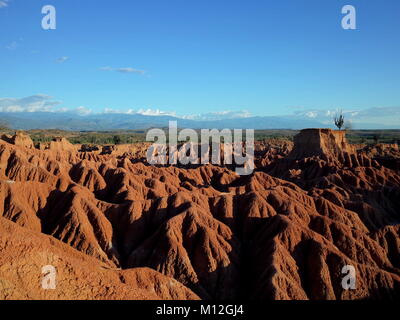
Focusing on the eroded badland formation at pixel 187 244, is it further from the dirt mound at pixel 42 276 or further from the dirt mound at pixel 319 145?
the dirt mound at pixel 319 145

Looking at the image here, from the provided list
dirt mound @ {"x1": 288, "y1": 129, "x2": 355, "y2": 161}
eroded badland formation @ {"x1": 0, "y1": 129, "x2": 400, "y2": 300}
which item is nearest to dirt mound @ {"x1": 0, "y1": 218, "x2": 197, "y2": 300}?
eroded badland formation @ {"x1": 0, "y1": 129, "x2": 400, "y2": 300}

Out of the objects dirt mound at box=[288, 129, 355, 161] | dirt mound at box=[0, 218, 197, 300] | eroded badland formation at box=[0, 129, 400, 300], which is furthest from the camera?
dirt mound at box=[288, 129, 355, 161]

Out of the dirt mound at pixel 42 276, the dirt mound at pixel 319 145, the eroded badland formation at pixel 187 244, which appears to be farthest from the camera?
the dirt mound at pixel 319 145

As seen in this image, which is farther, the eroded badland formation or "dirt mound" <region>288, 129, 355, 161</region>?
"dirt mound" <region>288, 129, 355, 161</region>

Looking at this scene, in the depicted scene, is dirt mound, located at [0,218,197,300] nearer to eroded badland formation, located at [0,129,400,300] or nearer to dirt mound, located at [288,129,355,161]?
eroded badland formation, located at [0,129,400,300]

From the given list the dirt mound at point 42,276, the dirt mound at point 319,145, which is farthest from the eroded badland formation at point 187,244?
the dirt mound at point 319,145

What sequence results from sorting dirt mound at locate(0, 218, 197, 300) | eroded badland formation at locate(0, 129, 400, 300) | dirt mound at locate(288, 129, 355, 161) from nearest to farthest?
1. dirt mound at locate(0, 218, 197, 300)
2. eroded badland formation at locate(0, 129, 400, 300)
3. dirt mound at locate(288, 129, 355, 161)

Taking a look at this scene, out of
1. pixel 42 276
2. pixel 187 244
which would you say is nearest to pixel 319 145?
pixel 187 244

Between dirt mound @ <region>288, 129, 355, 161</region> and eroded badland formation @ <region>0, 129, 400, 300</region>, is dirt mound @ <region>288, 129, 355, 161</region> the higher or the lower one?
the higher one

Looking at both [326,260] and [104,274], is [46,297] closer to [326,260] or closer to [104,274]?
[104,274]

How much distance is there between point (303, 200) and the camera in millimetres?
45312
